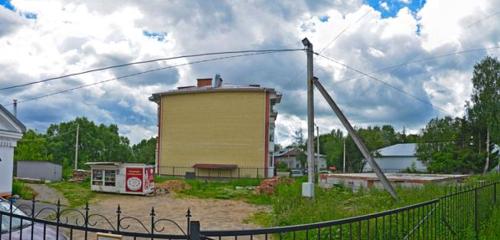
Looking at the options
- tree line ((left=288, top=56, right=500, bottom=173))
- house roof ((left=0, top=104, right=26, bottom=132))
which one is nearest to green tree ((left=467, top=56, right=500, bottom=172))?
tree line ((left=288, top=56, right=500, bottom=173))

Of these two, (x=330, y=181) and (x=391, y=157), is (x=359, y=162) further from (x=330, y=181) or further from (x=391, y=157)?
(x=330, y=181)

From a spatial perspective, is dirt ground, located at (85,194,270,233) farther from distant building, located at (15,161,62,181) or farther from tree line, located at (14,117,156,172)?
tree line, located at (14,117,156,172)

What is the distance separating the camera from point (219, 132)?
3212 cm

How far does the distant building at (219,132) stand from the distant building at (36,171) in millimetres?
8272

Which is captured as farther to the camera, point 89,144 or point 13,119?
point 89,144

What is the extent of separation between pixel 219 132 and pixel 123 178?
1201 centimetres

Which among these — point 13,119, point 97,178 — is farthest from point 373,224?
point 97,178

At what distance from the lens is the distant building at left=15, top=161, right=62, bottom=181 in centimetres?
2759

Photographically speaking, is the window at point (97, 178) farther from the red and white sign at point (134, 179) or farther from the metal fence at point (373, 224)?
the metal fence at point (373, 224)

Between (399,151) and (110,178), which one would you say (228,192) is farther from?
(399,151)

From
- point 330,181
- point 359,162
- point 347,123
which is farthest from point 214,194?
point 359,162

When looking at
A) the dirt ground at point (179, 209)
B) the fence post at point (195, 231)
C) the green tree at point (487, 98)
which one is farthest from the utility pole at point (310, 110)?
the green tree at point (487, 98)

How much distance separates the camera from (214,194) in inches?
802

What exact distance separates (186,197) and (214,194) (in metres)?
1.37
